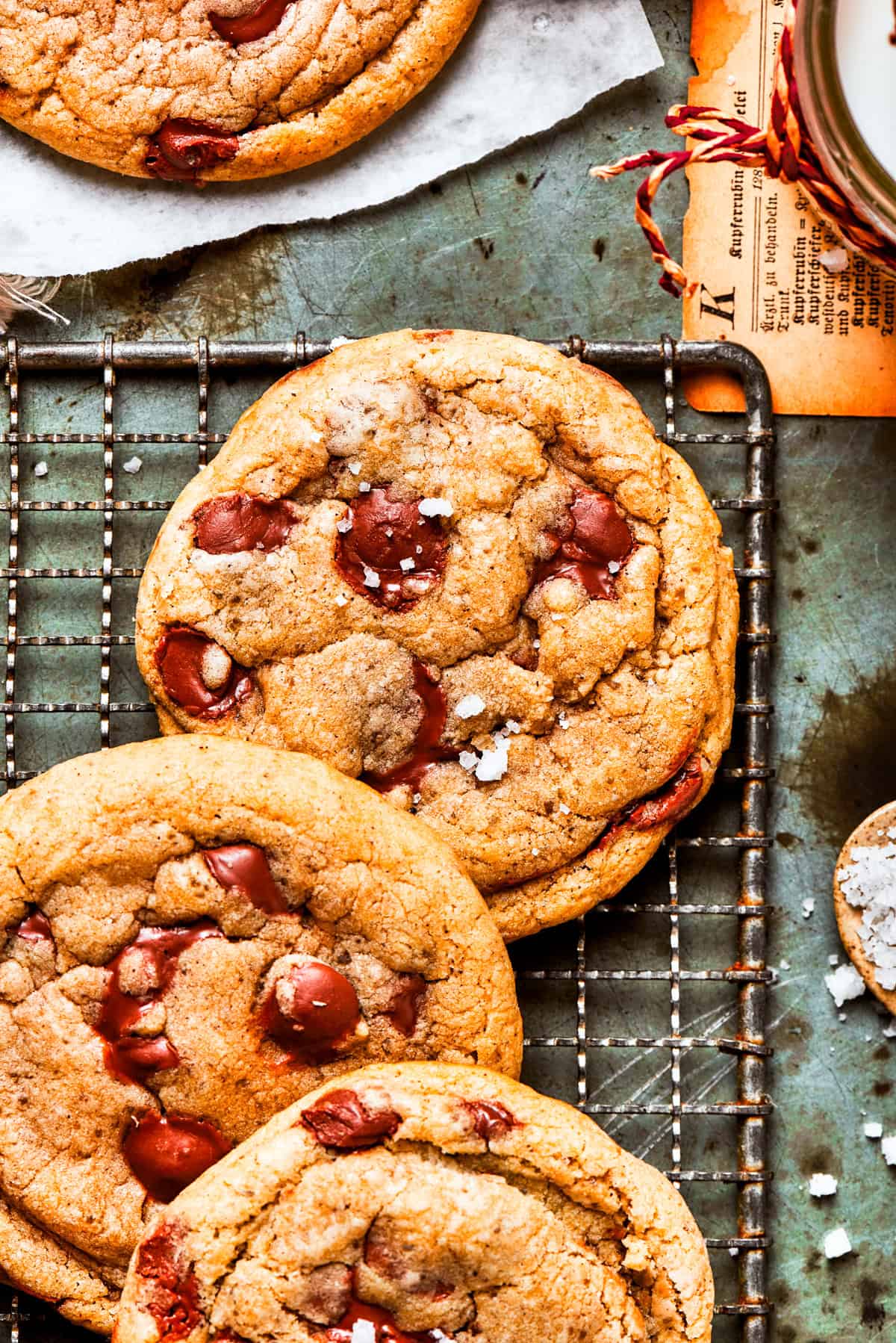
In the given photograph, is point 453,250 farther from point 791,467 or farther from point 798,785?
point 798,785

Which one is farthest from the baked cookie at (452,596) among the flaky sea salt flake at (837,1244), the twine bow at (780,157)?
the flaky sea salt flake at (837,1244)

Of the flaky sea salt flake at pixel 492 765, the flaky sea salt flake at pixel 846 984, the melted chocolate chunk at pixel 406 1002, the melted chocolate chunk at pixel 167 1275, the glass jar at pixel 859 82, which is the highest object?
the glass jar at pixel 859 82

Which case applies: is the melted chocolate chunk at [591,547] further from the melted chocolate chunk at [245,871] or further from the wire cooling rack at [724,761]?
the melted chocolate chunk at [245,871]

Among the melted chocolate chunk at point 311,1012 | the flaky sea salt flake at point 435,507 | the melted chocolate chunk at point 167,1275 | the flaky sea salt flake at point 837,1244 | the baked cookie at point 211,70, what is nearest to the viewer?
the melted chocolate chunk at point 167,1275

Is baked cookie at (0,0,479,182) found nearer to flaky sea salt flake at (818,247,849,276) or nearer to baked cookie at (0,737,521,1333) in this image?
flaky sea salt flake at (818,247,849,276)

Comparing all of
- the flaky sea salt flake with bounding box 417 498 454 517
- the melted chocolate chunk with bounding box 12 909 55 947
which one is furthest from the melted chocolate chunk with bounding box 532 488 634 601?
the melted chocolate chunk with bounding box 12 909 55 947

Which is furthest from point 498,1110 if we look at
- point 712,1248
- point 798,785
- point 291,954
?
point 798,785

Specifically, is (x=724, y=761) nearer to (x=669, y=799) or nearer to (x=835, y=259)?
(x=669, y=799)
